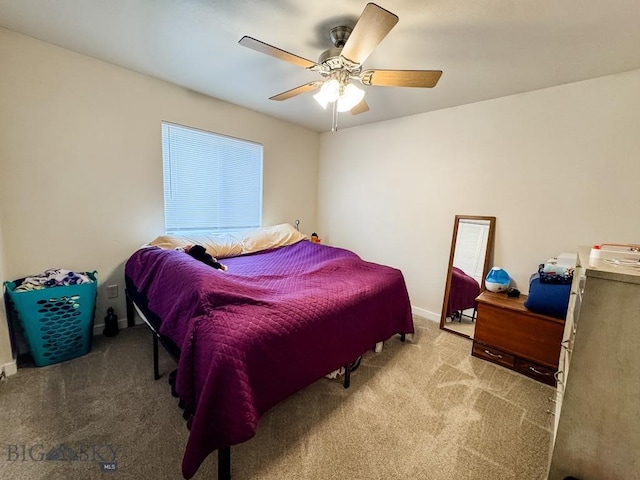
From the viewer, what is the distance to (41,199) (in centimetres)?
205

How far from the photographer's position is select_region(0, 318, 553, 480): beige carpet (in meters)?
1.29

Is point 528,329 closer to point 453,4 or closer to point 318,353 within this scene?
point 318,353

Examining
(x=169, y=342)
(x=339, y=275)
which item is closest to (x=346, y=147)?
(x=339, y=275)

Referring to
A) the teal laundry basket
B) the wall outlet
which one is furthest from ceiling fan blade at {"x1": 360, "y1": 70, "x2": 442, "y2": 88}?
the wall outlet

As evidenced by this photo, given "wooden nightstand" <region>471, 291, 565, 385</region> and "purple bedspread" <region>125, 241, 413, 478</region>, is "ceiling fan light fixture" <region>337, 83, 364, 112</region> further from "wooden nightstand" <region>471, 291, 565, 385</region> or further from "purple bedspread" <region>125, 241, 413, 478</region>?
"wooden nightstand" <region>471, 291, 565, 385</region>

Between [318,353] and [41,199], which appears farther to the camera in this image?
[41,199]

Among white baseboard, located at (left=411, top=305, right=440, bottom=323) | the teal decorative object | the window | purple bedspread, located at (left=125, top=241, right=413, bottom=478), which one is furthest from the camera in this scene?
white baseboard, located at (left=411, top=305, right=440, bottom=323)

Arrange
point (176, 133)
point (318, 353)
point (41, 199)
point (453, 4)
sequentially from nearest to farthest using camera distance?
point (453, 4), point (318, 353), point (41, 199), point (176, 133)

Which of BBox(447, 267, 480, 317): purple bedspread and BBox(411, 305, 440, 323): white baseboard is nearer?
BBox(447, 267, 480, 317): purple bedspread

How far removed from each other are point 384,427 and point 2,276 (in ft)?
9.04

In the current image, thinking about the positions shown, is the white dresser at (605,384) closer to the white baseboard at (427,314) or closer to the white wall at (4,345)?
the white baseboard at (427,314)

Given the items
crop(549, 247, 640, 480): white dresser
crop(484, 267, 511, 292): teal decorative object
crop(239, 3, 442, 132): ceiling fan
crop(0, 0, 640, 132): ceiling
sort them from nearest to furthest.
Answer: crop(549, 247, 640, 480): white dresser < crop(239, 3, 442, 132): ceiling fan < crop(0, 0, 640, 132): ceiling < crop(484, 267, 511, 292): teal decorative object

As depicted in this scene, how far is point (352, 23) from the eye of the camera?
61.9 inches

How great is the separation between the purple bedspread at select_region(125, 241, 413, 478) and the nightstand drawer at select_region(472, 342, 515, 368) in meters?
0.73
